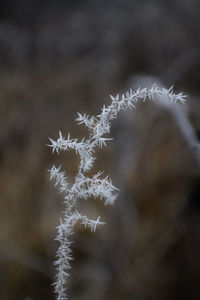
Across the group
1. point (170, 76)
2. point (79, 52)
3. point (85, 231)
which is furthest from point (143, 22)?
point (85, 231)

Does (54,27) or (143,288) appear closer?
(143,288)

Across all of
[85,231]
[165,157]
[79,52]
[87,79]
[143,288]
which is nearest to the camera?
[143,288]

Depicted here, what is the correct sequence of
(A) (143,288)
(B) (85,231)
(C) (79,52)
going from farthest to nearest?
1. (C) (79,52)
2. (B) (85,231)
3. (A) (143,288)

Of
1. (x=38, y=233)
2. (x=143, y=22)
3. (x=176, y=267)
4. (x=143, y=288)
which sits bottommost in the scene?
(x=143, y=288)

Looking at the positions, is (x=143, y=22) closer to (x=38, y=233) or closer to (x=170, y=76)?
(x=170, y=76)

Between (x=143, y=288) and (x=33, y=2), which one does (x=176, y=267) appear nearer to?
(x=143, y=288)

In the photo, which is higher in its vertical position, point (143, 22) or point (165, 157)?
point (143, 22)

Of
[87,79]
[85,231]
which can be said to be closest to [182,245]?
[85,231]
